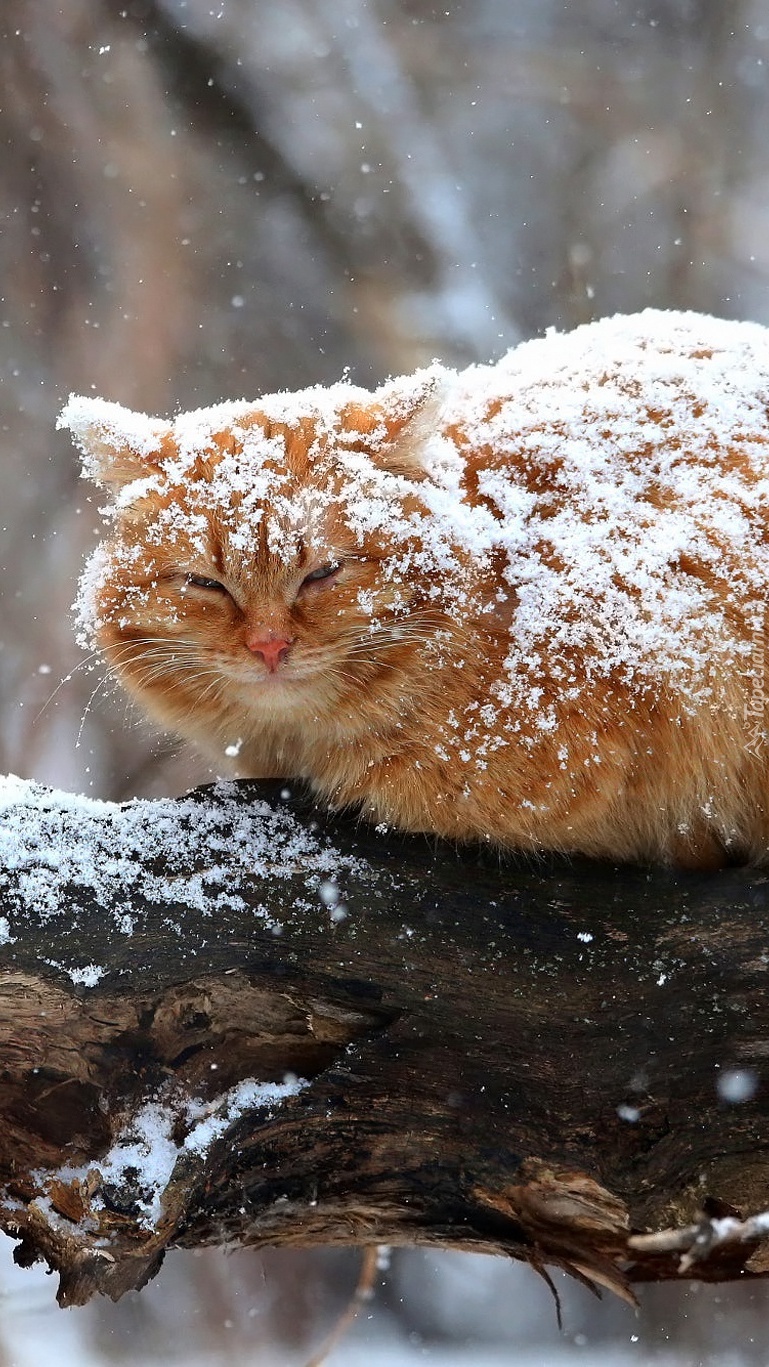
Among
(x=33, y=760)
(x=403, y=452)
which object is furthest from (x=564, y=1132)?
(x=33, y=760)

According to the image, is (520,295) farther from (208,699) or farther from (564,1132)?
(564,1132)

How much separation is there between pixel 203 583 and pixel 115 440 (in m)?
0.40

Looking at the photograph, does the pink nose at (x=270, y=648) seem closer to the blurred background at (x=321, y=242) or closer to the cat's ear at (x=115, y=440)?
the cat's ear at (x=115, y=440)

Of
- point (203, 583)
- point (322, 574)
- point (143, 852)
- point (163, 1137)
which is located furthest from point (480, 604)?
point (163, 1137)

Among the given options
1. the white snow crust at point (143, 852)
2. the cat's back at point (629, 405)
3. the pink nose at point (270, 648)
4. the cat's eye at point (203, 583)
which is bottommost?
the white snow crust at point (143, 852)

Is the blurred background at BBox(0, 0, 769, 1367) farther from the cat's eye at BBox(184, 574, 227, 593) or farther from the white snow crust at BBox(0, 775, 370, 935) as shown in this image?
the cat's eye at BBox(184, 574, 227, 593)

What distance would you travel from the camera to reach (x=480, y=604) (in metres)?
2.37

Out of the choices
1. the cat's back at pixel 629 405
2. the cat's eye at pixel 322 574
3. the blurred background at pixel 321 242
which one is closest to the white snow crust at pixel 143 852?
the cat's eye at pixel 322 574

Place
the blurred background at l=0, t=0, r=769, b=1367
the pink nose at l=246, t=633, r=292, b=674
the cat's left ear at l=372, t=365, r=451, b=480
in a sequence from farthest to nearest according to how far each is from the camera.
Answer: the blurred background at l=0, t=0, r=769, b=1367 → the cat's left ear at l=372, t=365, r=451, b=480 → the pink nose at l=246, t=633, r=292, b=674

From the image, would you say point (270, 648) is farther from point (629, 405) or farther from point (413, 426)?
point (629, 405)

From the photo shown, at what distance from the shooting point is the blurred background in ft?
16.0

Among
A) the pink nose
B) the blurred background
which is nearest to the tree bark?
the pink nose

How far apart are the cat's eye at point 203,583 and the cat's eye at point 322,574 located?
160 mm

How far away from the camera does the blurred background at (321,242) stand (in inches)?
193
